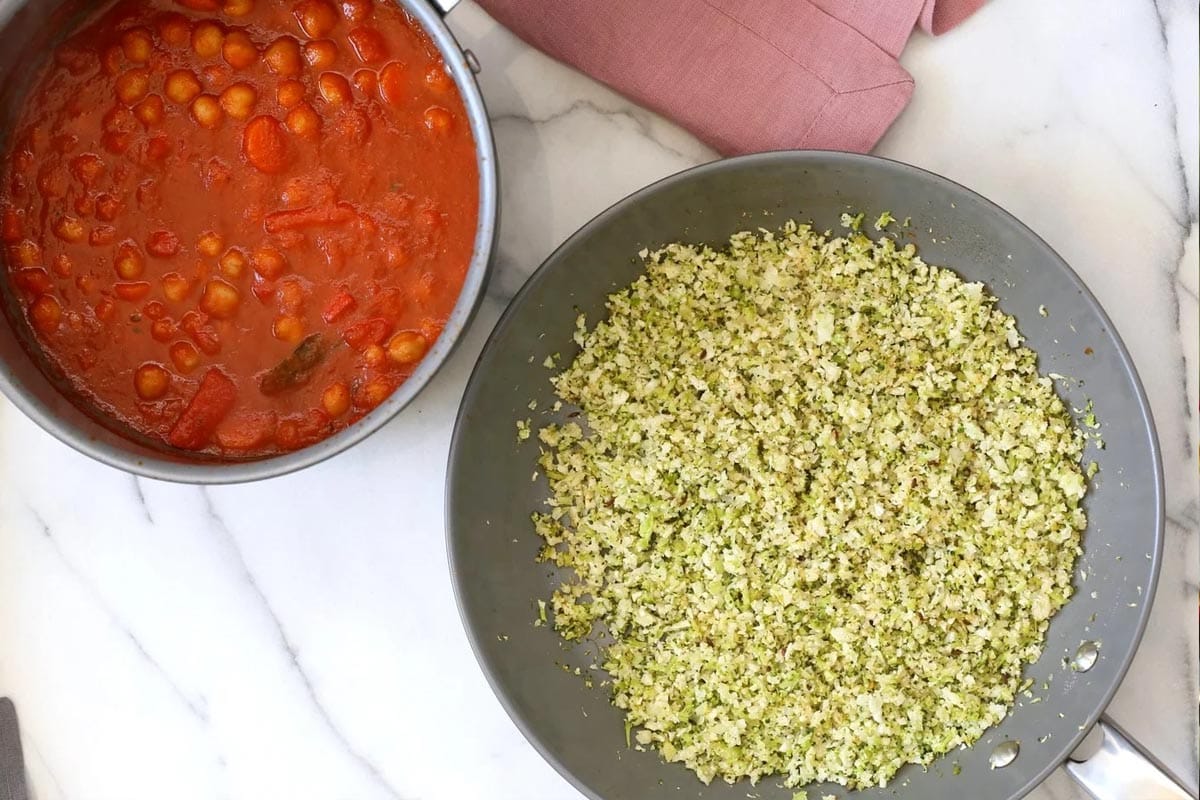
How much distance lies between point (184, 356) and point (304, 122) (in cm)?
43

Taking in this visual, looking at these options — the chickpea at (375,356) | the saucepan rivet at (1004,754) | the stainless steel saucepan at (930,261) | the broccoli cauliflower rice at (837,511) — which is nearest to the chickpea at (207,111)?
the chickpea at (375,356)

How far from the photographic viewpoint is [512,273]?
2.05m

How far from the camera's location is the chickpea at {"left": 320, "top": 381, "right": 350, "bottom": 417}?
177 cm

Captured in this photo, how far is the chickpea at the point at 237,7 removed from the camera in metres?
1.76

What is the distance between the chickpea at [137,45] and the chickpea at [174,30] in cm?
2

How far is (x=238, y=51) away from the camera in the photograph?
175 centimetres

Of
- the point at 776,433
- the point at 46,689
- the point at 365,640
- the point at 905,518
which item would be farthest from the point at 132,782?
the point at 905,518

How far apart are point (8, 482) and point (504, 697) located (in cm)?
108

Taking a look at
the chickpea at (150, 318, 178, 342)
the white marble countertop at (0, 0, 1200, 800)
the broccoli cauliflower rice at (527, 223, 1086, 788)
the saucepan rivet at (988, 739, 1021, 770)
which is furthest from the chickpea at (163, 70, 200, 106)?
the saucepan rivet at (988, 739, 1021, 770)

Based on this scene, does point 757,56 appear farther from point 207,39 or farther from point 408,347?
point 207,39

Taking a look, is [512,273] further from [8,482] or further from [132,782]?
[132,782]

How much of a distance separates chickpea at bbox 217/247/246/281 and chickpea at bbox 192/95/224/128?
21 cm

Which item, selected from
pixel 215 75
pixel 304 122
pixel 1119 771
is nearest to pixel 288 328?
pixel 304 122

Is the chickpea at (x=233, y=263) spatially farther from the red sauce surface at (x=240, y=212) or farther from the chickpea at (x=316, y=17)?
the chickpea at (x=316, y=17)
